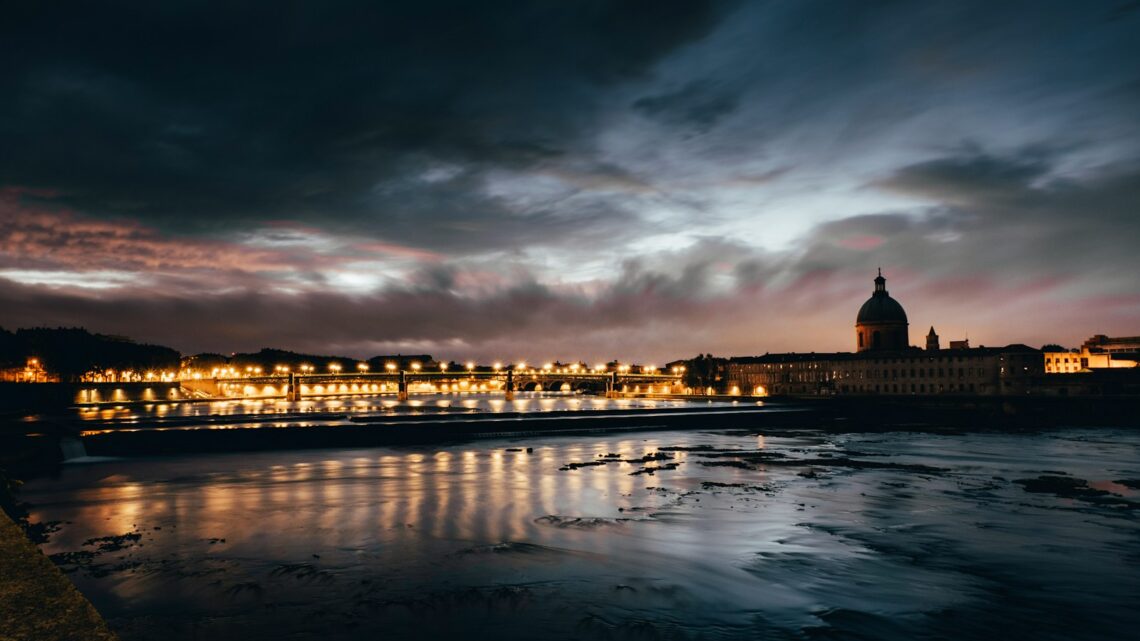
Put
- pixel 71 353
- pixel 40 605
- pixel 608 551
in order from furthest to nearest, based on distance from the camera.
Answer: pixel 71 353 < pixel 608 551 < pixel 40 605

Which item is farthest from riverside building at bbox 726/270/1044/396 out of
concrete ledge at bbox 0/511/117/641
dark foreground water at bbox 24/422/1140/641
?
concrete ledge at bbox 0/511/117/641

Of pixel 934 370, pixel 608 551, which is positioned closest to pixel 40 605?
pixel 608 551

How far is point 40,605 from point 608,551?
16.9 meters

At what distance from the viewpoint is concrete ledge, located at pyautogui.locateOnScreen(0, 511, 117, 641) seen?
17.4ft

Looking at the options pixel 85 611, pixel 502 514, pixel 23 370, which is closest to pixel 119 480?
pixel 502 514

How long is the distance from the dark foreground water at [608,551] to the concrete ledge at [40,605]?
28.8 ft

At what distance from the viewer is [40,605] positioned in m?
5.60

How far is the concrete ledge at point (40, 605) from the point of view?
17.4ft

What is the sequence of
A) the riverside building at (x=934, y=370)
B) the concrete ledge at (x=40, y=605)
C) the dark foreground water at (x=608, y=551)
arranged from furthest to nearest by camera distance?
the riverside building at (x=934, y=370)
the dark foreground water at (x=608, y=551)
the concrete ledge at (x=40, y=605)

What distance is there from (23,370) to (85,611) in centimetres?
20780

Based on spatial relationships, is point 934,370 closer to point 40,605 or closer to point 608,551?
point 608,551

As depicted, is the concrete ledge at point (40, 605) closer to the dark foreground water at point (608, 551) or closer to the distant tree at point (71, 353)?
the dark foreground water at point (608, 551)

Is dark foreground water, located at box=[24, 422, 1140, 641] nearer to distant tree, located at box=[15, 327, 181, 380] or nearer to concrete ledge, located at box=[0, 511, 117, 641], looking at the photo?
concrete ledge, located at box=[0, 511, 117, 641]

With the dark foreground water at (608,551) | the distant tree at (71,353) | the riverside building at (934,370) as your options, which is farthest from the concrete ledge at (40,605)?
the distant tree at (71,353)
